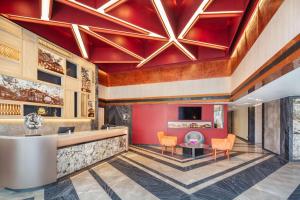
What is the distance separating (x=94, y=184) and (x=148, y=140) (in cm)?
622

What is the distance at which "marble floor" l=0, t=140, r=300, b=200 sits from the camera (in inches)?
160

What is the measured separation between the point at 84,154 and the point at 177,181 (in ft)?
8.97

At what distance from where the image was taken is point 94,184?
4.69 meters

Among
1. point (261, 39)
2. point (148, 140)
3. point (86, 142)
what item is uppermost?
point (261, 39)

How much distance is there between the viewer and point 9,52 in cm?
523

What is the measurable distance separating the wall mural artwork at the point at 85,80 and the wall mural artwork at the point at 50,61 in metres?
1.27

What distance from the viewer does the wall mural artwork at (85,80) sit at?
8305 mm

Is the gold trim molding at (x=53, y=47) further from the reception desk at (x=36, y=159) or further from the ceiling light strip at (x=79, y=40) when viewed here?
the reception desk at (x=36, y=159)

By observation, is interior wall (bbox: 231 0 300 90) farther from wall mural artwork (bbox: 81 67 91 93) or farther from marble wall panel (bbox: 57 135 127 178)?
wall mural artwork (bbox: 81 67 91 93)

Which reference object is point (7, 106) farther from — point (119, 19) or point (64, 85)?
point (119, 19)

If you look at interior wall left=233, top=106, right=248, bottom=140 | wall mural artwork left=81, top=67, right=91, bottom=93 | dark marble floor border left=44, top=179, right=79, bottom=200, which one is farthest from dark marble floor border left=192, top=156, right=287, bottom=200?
interior wall left=233, top=106, right=248, bottom=140

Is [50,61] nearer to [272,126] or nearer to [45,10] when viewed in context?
[45,10]

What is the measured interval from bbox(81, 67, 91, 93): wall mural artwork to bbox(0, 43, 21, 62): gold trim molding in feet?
9.68

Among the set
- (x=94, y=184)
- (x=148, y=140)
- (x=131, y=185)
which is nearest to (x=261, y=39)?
(x=131, y=185)
